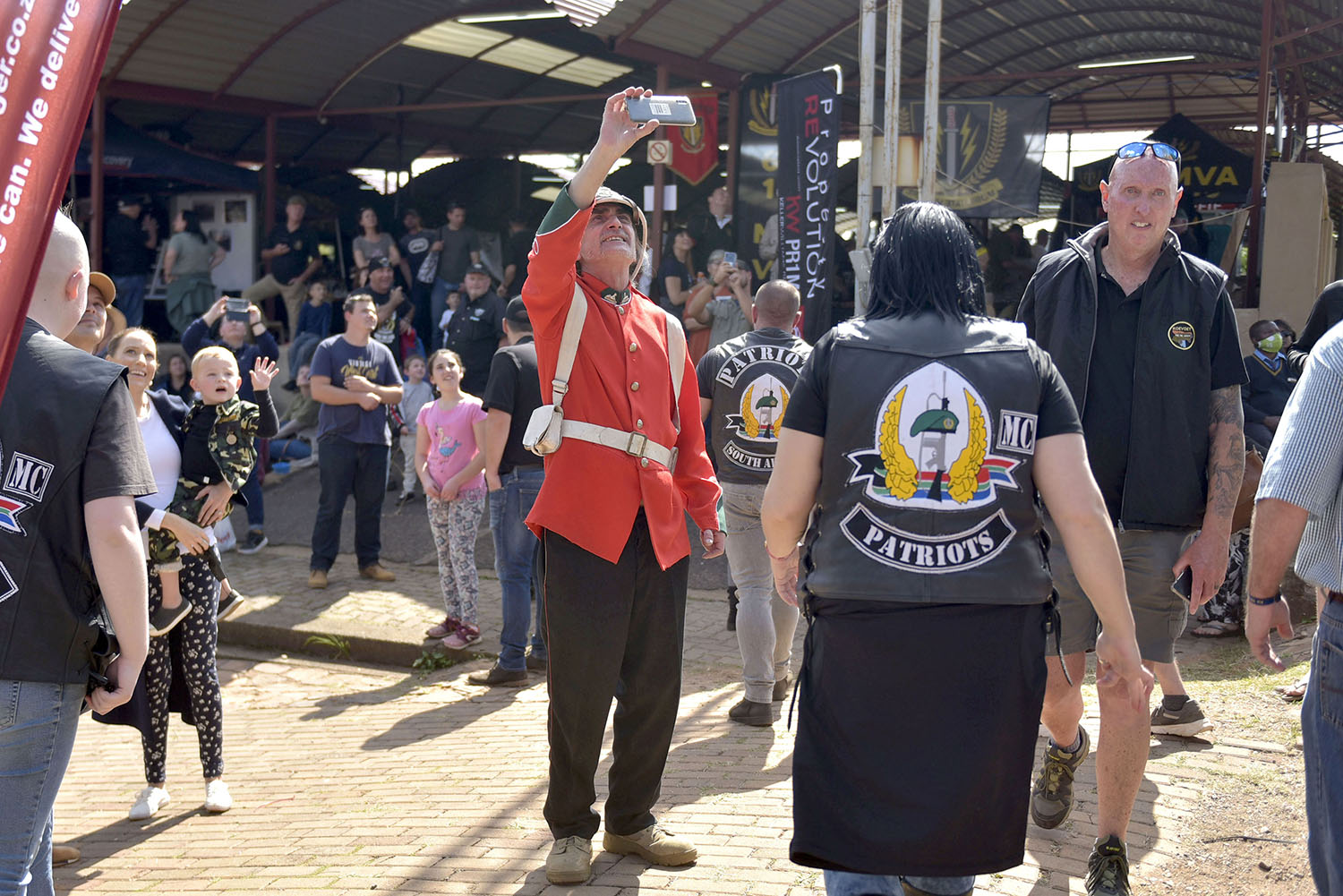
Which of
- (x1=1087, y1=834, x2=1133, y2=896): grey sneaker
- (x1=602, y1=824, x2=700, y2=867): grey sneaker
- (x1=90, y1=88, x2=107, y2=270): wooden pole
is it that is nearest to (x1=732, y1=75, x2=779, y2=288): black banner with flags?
(x1=90, y1=88, x2=107, y2=270): wooden pole

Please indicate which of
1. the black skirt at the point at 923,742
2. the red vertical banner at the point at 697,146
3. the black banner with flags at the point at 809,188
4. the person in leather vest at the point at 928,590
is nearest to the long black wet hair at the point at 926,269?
the person in leather vest at the point at 928,590

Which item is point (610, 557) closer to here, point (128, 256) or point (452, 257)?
point (452, 257)

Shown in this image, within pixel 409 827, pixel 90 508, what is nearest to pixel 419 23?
pixel 409 827

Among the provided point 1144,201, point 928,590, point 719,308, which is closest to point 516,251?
point 719,308

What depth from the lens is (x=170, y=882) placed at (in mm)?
4602

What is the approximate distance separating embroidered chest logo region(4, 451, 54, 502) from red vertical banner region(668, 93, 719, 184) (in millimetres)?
11258

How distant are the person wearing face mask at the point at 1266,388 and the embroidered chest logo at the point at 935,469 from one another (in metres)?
6.58

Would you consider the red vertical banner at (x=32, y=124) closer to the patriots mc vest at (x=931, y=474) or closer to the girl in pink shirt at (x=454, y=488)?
the patriots mc vest at (x=931, y=474)

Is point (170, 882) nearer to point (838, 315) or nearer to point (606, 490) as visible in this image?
point (606, 490)

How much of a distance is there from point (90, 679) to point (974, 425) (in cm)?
222

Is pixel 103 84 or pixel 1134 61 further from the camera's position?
pixel 1134 61

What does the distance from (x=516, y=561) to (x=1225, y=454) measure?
444 cm

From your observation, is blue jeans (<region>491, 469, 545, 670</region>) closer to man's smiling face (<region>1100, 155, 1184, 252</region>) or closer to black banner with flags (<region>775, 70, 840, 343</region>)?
man's smiling face (<region>1100, 155, 1184, 252</region>)

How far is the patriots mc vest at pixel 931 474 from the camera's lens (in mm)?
2732
